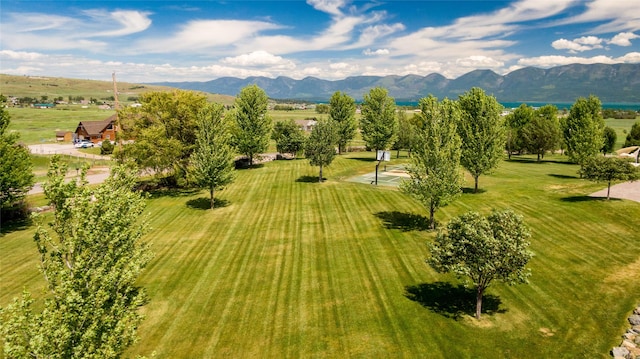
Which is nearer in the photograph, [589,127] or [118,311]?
[118,311]

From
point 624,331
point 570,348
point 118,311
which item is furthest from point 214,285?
point 624,331

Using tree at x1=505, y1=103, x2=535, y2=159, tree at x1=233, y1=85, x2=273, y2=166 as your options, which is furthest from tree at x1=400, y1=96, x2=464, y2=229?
tree at x1=505, y1=103, x2=535, y2=159

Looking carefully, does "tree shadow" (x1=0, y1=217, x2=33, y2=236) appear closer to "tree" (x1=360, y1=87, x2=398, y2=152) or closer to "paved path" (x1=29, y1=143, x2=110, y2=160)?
"paved path" (x1=29, y1=143, x2=110, y2=160)

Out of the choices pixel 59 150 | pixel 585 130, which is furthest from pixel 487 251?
pixel 59 150

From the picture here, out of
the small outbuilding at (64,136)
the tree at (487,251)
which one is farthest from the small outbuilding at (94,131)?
the tree at (487,251)

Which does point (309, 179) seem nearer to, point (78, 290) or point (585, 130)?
point (78, 290)

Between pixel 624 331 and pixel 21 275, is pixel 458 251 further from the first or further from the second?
pixel 21 275
